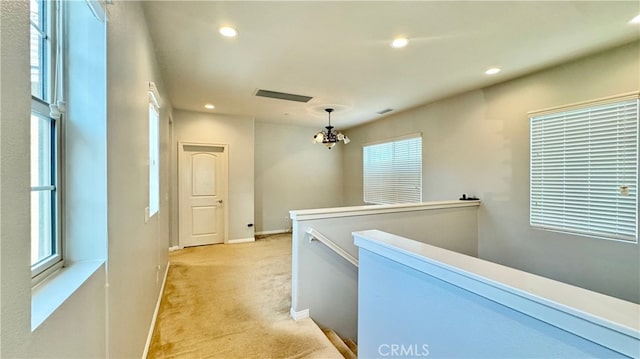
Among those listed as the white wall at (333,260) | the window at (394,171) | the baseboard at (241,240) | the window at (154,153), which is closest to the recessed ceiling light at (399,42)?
the white wall at (333,260)

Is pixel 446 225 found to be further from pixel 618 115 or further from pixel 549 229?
pixel 618 115

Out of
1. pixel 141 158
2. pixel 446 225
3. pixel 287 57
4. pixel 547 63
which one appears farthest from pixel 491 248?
pixel 141 158

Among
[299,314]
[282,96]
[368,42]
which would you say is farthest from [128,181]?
[282,96]

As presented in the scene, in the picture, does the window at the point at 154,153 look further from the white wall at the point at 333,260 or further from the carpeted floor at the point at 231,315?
the white wall at the point at 333,260

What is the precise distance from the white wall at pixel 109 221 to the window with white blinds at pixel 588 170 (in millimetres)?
4197

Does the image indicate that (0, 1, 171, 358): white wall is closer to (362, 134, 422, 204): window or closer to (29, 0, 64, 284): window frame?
(29, 0, 64, 284): window frame

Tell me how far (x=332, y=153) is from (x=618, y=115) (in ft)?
17.3

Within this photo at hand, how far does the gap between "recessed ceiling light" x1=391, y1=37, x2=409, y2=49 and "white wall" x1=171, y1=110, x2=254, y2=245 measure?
380cm

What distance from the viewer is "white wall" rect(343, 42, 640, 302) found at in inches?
104

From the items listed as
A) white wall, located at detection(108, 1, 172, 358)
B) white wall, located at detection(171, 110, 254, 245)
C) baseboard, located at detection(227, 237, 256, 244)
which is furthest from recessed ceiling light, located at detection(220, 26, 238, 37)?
baseboard, located at detection(227, 237, 256, 244)

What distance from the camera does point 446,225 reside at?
145 inches

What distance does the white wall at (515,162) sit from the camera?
2652 millimetres
